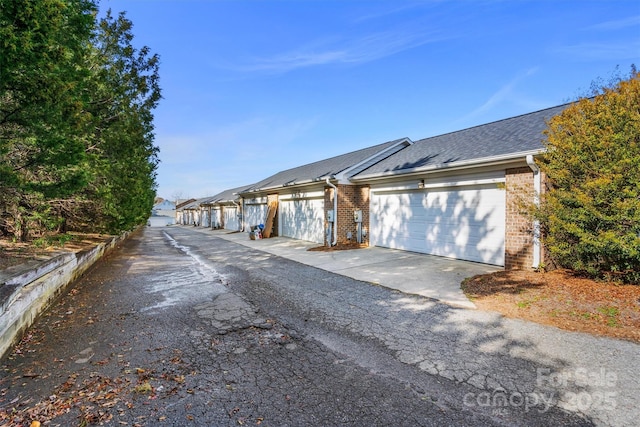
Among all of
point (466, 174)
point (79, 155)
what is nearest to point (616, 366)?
point (466, 174)

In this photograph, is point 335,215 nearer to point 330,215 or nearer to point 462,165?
point 330,215

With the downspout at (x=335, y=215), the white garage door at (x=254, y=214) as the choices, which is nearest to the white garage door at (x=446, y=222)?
the downspout at (x=335, y=215)

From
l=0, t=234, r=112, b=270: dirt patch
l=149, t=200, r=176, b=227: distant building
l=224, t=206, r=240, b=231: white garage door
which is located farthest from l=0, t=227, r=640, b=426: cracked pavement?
l=149, t=200, r=176, b=227: distant building

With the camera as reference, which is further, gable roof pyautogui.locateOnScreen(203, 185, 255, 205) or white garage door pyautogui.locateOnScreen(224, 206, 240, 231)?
gable roof pyautogui.locateOnScreen(203, 185, 255, 205)

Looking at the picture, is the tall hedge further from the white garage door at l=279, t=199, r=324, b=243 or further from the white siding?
the white siding

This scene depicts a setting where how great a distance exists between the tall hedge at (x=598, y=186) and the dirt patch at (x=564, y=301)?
500 mm

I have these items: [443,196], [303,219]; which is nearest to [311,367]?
[443,196]

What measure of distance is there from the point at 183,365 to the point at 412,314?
3156 mm

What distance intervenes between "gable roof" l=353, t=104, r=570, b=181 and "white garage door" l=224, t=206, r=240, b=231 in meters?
16.8

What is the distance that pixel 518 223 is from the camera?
7082 millimetres

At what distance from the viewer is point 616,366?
2988 mm

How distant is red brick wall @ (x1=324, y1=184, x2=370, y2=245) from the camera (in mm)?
12047

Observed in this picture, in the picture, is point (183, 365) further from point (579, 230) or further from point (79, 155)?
point (579, 230)

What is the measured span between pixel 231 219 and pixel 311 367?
86.7 ft
